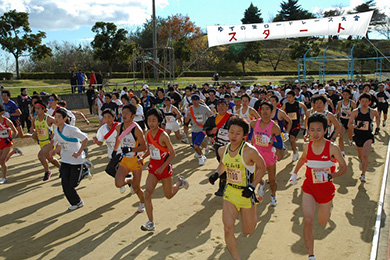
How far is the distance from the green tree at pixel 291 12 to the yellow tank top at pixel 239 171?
8429 cm

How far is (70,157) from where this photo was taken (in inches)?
267

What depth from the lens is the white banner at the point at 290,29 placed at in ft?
59.3

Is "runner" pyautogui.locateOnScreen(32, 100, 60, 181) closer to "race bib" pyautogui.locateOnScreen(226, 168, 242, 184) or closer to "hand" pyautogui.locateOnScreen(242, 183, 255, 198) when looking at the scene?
"race bib" pyautogui.locateOnScreen(226, 168, 242, 184)

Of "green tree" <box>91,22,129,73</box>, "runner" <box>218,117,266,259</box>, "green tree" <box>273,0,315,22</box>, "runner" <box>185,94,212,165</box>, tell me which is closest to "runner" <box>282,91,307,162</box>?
"runner" <box>185,94,212,165</box>

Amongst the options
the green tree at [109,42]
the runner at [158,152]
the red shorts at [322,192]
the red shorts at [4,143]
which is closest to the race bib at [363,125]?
the red shorts at [322,192]

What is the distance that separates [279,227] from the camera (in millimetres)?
5918

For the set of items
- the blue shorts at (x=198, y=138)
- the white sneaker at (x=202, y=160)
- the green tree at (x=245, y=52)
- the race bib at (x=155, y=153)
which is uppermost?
the green tree at (x=245, y=52)

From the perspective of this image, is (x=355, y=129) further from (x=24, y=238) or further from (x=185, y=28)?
(x=185, y=28)

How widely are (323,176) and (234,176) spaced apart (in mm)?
1117

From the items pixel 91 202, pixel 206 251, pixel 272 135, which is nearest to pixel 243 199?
pixel 206 251

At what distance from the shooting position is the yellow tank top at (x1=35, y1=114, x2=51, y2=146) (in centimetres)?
871

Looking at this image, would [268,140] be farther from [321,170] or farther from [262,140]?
[321,170]

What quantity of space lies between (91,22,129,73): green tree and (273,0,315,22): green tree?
187 feet

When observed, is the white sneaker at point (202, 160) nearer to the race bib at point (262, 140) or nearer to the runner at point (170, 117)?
the runner at point (170, 117)
